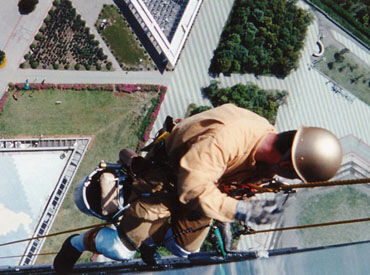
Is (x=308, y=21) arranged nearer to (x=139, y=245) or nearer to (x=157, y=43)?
(x=157, y=43)

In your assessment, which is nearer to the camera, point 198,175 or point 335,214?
point 198,175

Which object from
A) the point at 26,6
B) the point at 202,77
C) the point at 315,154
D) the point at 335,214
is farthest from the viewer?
the point at 335,214

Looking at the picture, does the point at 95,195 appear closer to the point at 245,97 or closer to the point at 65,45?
the point at 65,45

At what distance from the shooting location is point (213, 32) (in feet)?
55.5

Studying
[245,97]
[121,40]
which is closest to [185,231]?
[245,97]

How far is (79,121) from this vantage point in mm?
14977

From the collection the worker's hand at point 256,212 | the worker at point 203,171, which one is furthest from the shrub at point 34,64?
the worker's hand at point 256,212

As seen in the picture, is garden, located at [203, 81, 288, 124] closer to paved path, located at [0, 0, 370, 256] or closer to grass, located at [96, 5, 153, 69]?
paved path, located at [0, 0, 370, 256]

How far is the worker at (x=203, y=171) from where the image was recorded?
4730mm

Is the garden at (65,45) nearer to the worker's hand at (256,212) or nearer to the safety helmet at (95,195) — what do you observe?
the safety helmet at (95,195)

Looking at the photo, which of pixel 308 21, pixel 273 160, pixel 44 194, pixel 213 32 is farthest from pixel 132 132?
pixel 273 160

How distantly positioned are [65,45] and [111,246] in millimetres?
10380

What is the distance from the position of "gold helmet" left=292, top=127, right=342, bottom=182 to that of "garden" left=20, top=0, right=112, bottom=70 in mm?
11748

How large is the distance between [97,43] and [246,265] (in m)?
11.1
